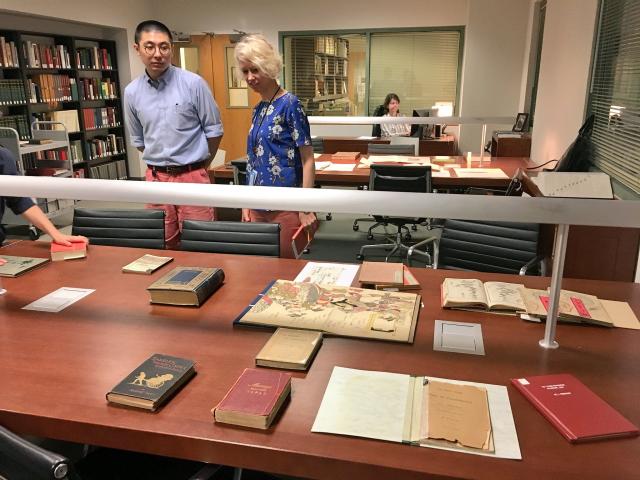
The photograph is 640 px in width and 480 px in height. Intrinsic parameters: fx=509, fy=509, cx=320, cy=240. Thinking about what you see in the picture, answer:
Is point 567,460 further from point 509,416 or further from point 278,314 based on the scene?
point 278,314

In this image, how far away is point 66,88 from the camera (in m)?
6.42

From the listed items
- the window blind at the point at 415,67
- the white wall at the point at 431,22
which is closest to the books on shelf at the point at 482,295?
the white wall at the point at 431,22

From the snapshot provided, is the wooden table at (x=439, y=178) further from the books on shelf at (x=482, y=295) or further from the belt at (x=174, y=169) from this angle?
the books on shelf at (x=482, y=295)

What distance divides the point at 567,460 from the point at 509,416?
0.13m

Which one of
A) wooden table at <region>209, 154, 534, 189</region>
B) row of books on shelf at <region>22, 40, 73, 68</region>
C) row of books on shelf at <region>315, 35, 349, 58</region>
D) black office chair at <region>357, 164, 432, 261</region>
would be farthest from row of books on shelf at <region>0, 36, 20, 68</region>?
black office chair at <region>357, 164, 432, 261</region>

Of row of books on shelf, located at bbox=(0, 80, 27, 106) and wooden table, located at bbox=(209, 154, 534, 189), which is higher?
row of books on shelf, located at bbox=(0, 80, 27, 106)

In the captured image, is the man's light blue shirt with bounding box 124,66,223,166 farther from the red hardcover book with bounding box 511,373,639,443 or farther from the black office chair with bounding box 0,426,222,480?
the red hardcover book with bounding box 511,373,639,443

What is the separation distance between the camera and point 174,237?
2752mm

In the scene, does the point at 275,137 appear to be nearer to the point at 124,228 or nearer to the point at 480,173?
the point at 124,228

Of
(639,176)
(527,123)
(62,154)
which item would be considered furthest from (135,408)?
(62,154)

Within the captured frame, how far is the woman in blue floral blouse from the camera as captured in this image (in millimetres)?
2207

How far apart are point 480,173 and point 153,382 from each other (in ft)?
10.6

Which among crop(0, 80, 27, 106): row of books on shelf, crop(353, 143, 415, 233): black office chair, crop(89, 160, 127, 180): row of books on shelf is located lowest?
crop(89, 160, 127, 180): row of books on shelf

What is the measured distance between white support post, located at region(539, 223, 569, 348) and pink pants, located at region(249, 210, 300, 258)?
51.2 inches
